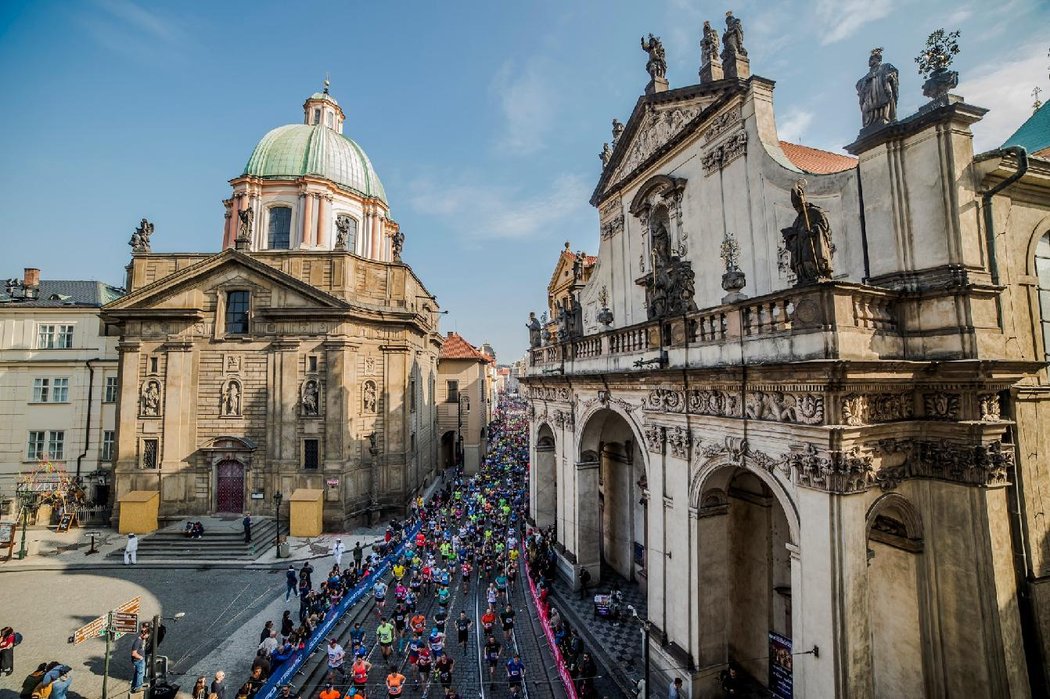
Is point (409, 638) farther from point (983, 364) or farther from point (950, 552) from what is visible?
point (983, 364)

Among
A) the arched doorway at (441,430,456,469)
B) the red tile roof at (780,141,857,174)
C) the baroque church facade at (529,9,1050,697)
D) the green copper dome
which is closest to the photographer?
the baroque church facade at (529,9,1050,697)

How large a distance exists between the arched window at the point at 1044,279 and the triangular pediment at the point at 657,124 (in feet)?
26.4

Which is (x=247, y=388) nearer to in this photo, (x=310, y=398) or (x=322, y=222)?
(x=310, y=398)

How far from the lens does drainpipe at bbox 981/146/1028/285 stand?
909 centimetres

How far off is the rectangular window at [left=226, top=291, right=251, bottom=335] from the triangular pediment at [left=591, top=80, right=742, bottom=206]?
20.2 m

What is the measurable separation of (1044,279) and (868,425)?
646 centimetres

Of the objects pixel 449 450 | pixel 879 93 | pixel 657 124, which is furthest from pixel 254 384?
pixel 879 93

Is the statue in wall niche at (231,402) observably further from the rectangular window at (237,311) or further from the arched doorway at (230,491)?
the rectangular window at (237,311)

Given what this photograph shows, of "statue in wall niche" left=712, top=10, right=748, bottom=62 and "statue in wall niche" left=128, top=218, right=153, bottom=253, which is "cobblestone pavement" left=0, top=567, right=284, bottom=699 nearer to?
"statue in wall niche" left=128, top=218, right=153, bottom=253

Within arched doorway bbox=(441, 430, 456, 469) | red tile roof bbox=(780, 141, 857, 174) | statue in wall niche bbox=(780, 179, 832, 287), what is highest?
red tile roof bbox=(780, 141, 857, 174)

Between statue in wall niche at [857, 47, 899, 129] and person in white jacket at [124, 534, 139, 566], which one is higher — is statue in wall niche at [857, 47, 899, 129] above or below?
above

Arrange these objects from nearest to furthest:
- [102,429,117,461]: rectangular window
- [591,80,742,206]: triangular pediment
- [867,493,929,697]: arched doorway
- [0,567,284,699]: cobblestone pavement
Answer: [867,493,929,697]: arched doorway → [0,567,284,699]: cobblestone pavement → [591,80,742,206]: triangular pediment → [102,429,117,461]: rectangular window

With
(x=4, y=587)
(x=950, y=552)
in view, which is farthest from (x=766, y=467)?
(x=4, y=587)

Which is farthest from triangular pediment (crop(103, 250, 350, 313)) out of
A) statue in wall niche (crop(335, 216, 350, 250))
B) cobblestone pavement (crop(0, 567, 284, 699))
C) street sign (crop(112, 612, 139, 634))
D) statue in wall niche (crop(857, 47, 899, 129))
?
statue in wall niche (crop(857, 47, 899, 129))
